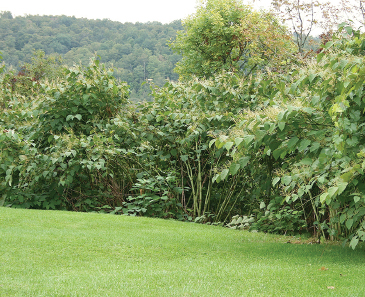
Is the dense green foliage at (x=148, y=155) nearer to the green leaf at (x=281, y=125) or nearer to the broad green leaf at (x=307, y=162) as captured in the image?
the broad green leaf at (x=307, y=162)

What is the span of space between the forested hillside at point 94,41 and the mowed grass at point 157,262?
47.7 m

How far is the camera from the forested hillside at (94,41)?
56.7m

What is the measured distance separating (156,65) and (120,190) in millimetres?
49481

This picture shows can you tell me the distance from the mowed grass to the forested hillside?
47734 millimetres

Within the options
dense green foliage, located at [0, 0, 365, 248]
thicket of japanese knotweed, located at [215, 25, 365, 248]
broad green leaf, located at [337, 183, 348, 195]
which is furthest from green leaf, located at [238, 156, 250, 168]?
dense green foliage, located at [0, 0, 365, 248]

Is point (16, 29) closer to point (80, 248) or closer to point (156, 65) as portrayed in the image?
point (156, 65)

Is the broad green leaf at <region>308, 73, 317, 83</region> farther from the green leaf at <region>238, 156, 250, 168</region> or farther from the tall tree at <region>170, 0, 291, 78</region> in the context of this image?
the tall tree at <region>170, 0, 291, 78</region>

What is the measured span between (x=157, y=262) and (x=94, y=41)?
70.4 metres

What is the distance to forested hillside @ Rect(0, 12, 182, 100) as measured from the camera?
56.7 metres

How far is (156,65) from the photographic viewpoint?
55188 millimetres

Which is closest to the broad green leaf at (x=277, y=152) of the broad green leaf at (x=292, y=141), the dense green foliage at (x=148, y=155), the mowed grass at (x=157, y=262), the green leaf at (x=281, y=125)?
the broad green leaf at (x=292, y=141)

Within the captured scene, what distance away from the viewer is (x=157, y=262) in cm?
368

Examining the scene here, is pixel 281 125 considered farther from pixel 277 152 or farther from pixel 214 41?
pixel 214 41

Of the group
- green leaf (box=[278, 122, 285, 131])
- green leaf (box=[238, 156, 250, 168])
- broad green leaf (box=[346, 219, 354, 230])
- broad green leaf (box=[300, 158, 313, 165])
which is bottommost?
broad green leaf (box=[346, 219, 354, 230])
